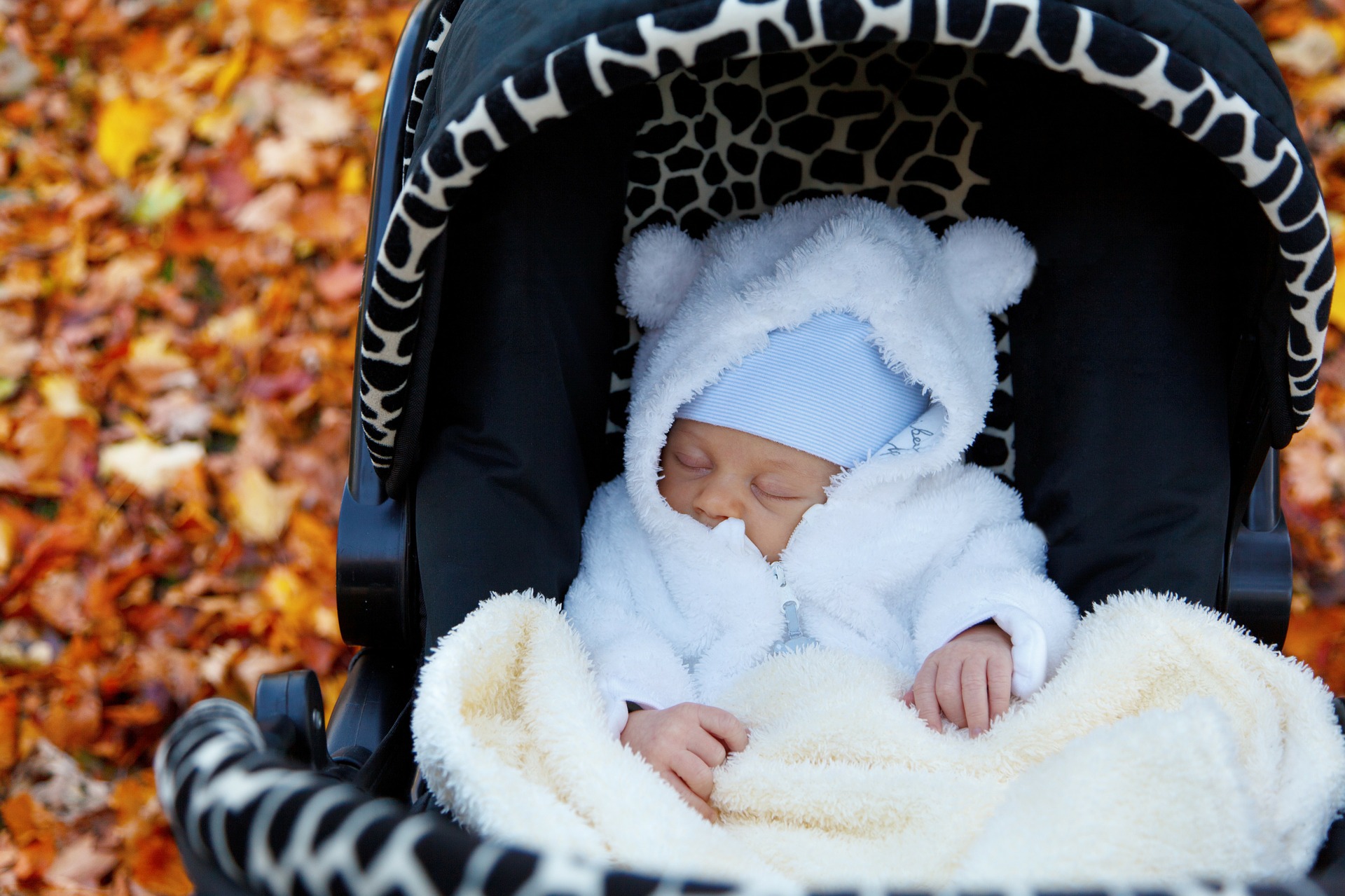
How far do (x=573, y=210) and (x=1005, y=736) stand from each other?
2.46 feet

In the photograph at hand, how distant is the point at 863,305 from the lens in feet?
4.25

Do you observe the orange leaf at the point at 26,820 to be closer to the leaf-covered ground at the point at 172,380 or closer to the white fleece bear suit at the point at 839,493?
the leaf-covered ground at the point at 172,380

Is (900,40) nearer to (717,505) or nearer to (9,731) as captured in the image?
(717,505)

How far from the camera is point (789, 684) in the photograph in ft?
3.70

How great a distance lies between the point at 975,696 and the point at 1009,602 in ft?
0.42

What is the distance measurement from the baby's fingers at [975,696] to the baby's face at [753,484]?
278 mm

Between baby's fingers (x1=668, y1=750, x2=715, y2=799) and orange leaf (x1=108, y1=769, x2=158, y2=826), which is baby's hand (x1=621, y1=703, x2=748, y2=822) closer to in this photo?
baby's fingers (x1=668, y1=750, x2=715, y2=799)

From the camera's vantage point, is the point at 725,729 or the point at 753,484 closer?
the point at 725,729

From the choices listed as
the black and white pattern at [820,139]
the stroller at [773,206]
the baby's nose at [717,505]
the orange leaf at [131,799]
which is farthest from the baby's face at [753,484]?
the orange leaf at [131,799]

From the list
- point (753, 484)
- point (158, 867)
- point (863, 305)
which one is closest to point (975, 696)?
point (753, 484)

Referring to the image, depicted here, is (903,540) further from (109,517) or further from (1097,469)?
(109,517)

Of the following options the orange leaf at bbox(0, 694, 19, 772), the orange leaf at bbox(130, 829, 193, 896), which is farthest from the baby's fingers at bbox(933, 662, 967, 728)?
the orange leaf at bbox(0, 694, 19, 772)

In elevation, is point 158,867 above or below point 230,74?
below

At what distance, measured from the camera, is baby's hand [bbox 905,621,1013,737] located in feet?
3.61
